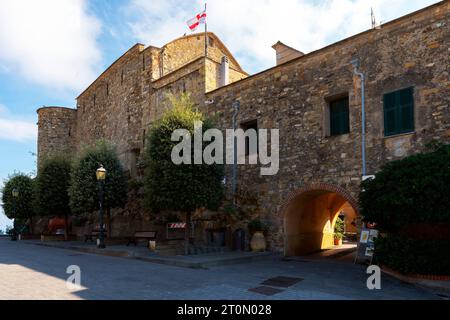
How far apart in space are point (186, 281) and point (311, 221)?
26.5ft

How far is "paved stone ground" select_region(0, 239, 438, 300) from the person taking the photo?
273 inches

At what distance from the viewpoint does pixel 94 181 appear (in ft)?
58.1

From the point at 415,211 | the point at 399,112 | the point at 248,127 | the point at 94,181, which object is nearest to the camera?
the point at 415,211

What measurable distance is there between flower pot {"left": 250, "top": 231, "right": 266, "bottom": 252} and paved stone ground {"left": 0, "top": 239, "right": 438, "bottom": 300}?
73.0 inches

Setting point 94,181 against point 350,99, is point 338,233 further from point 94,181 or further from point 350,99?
point 94,181

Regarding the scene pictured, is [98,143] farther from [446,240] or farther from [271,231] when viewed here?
[446,240]

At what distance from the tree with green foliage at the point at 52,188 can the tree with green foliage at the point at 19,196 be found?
4374 millimetres

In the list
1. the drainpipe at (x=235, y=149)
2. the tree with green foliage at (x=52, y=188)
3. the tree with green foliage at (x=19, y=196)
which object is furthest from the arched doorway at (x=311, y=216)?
the tree with green foliage at (x=19, y=196)

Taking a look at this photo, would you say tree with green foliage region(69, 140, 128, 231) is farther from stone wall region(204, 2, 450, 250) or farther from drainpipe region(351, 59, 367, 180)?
drainpipe region(351, 59, 367, 180)

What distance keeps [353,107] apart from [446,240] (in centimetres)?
519

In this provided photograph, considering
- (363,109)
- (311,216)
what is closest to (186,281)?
(363,109)

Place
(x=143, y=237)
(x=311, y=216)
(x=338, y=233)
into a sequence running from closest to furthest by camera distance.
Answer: (x=311, y=216)
(x=143, y=237)
(x=338, y=233)

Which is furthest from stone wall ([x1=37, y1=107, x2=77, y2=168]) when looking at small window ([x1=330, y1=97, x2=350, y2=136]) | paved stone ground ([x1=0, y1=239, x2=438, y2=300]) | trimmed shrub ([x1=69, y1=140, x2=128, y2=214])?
small window ([x1=330, y1=97, x2=350, y2=136])

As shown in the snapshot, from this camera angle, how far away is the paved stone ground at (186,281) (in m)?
6.95
